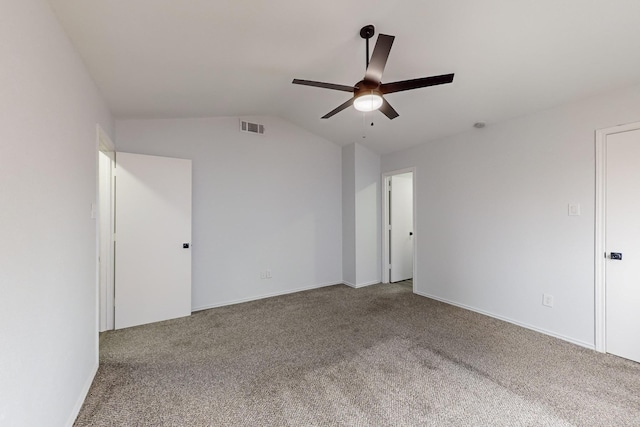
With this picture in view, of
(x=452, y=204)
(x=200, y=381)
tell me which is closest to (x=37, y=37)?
(x=200, y=381)

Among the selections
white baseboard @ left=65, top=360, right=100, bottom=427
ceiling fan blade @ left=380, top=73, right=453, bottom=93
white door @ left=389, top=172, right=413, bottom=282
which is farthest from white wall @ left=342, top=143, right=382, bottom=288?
white baseboard @ left=65, top=360, right=100, bottom=427

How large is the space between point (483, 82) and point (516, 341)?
2.70 m

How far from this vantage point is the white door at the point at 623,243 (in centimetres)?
253

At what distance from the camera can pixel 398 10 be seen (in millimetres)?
2051

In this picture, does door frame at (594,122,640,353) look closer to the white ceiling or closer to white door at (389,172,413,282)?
the white ceiling

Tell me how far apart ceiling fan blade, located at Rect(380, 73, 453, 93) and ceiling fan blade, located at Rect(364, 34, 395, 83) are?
11cm

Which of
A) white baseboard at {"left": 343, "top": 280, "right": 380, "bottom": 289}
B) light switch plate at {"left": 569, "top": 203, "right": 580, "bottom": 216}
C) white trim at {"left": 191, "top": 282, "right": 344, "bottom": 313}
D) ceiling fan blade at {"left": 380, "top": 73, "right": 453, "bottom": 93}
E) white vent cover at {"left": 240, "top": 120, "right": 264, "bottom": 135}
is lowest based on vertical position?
white trim at {"left": 191, "top": 282, "right": 344, "bottom": 313}

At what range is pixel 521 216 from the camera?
10.8 feet

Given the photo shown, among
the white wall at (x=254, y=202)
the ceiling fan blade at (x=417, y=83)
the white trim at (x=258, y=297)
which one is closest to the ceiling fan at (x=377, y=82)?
the ceiling fan blade at (x=417, y=83)

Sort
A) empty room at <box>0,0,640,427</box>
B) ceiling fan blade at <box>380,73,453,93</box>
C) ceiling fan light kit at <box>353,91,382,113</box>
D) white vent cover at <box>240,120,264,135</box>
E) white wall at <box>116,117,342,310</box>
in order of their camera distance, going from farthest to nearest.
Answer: white vent cover at <box>240,120,264,135</box>, white wall at <box>116,117,342,310</box>, ceiling fan light kit at <box>353,91,382,113</box>, ceiling fan blade at <box>380,73,453,93</box>, empty room at <box>0,0,640,427</box>

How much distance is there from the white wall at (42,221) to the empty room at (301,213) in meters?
0.02

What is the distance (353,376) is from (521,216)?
269 centimetres

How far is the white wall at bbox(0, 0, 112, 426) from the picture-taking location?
1152 millimetres

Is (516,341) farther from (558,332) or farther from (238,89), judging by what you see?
(238,89)
